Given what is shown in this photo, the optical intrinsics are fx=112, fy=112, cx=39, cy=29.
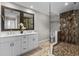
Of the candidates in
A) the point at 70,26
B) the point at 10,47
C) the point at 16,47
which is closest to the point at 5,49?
the point at 10,47

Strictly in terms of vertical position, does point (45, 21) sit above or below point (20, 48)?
above

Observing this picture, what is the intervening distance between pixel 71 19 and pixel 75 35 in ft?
1.27

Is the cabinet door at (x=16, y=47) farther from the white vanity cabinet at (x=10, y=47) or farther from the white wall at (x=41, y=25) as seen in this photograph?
the white wall at (x=41, y=25)

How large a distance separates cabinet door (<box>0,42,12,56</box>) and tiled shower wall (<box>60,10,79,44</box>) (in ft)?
4.21

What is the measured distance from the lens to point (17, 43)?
2.62 meters

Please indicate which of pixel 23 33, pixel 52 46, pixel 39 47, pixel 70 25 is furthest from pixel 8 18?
pixel 70 25

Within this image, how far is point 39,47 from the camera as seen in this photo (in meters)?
2.75

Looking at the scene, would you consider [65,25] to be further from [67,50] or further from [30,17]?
[30,17]

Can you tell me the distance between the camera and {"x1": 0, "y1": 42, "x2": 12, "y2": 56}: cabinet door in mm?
2494

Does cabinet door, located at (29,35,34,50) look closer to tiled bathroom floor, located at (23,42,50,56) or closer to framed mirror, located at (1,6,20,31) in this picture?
tiled bathroom floor, located at (23,42,50,56)

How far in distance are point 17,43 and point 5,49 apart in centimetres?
30

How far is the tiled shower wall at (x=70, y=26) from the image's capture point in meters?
2.63

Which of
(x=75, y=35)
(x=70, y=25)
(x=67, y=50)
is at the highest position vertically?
(x=70, y=25)

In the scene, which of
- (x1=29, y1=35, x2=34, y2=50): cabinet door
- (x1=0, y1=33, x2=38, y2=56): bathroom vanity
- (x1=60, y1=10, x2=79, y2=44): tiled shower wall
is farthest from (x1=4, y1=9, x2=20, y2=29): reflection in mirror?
(x1=60, y1=10, x2=79, y2=44): tiled shower wall
